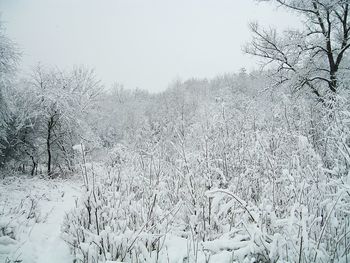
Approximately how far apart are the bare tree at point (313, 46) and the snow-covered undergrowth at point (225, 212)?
23.9 ft

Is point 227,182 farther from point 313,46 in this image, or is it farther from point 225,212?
point 313,46

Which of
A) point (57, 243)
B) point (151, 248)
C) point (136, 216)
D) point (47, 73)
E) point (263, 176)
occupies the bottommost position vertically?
point (57, 243)

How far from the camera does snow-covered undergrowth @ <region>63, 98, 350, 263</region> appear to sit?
233cm

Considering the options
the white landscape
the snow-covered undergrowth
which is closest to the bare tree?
the white landscape

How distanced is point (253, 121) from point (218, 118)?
36.5 inches

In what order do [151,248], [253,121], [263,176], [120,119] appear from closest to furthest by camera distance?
[151,248]
[263,176]
[253,121]
[120,119]

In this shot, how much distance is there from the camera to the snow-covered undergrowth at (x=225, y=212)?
7.65 feet

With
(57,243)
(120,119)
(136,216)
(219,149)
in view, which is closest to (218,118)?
(219,149)

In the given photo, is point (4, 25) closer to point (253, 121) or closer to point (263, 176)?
point (253, 121)

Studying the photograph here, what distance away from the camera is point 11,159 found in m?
18.0

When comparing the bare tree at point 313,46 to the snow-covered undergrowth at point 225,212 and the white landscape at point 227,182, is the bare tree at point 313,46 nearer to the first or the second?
the white landscape at point 227,182

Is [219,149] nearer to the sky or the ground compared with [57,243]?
nearer to the sky

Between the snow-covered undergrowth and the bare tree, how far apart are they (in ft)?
23.9

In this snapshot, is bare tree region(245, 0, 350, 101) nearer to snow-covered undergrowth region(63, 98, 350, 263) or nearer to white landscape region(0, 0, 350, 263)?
white landscape region(0, 0, 350, 263)
